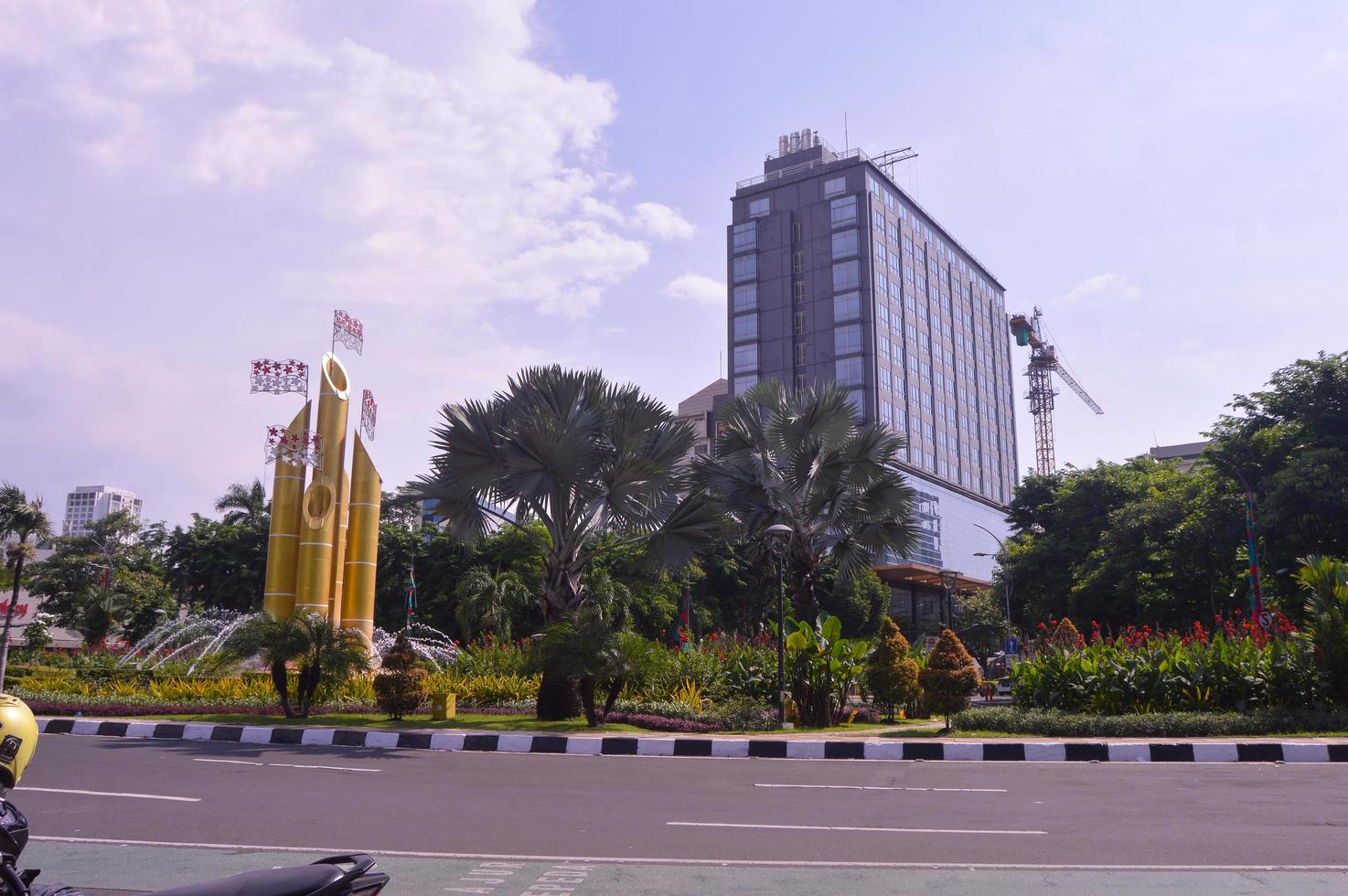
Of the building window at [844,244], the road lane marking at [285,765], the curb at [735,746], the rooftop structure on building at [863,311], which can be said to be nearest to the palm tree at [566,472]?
the curb at [735,746]

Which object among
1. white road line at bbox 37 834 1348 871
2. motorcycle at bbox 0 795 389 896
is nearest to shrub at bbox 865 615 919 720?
white road line at bbox 37 834 1348 871

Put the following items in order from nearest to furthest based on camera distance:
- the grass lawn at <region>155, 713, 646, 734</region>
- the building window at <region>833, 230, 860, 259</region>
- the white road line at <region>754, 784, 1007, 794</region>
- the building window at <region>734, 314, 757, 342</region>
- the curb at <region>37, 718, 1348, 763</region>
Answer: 1. the white road line at <region>754, 784, 1007, 794</region>
2. the curb at <region>37, 718, 1348, 763</region>
3. the grass lawn at <region>155, 713, 646, 734</region>
4. the building window at <region>833, 230, 860, 259</region>
5. the building window at <region>734, 314, 757, 342</region>

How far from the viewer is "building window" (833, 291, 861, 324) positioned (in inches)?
3169

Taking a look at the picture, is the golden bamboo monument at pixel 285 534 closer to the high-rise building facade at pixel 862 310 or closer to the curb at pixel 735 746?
the curb at pixel 735 746

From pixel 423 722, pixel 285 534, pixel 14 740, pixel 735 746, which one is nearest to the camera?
pixel 14 740

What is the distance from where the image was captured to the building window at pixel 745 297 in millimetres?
85338

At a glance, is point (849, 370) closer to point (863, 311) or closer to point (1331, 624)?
point (863, 311)

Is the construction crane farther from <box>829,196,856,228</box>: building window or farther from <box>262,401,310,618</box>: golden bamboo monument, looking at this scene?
<box>262,401,310,618</box>: golden bamboo monument

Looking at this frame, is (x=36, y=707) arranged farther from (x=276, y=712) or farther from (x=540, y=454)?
(x=540, y=454)

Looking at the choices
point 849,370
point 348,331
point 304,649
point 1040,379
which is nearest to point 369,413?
point 348,331

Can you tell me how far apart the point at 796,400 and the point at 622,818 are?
48.5 feet

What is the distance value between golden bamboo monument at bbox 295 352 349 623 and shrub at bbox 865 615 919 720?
16.7m

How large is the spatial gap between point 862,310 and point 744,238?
13417 mm

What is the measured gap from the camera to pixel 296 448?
2972 cm
